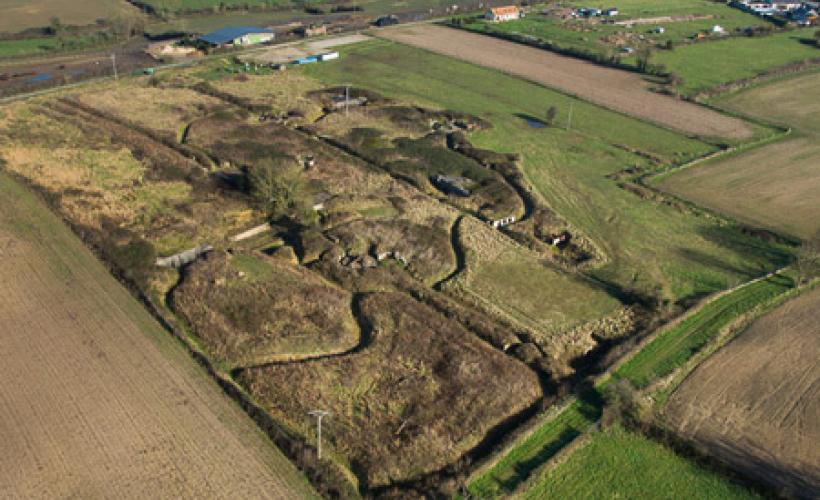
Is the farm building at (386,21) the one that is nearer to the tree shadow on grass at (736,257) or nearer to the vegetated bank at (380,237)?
the vegetated bank at (380,237)

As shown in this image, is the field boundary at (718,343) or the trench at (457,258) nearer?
the field boundary at (718,343)

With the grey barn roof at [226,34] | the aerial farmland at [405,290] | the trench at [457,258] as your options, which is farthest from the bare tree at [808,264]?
the grey barn roof at [226,34]

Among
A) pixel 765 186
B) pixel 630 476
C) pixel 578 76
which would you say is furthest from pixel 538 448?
pixel 578 76

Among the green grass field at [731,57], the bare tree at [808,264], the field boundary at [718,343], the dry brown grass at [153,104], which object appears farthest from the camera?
the green grass field at [731,57]

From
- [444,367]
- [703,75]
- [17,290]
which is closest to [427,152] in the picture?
[444,367]

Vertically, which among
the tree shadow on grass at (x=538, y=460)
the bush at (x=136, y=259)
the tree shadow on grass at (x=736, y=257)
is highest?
the bush at (x=136, y=259)
